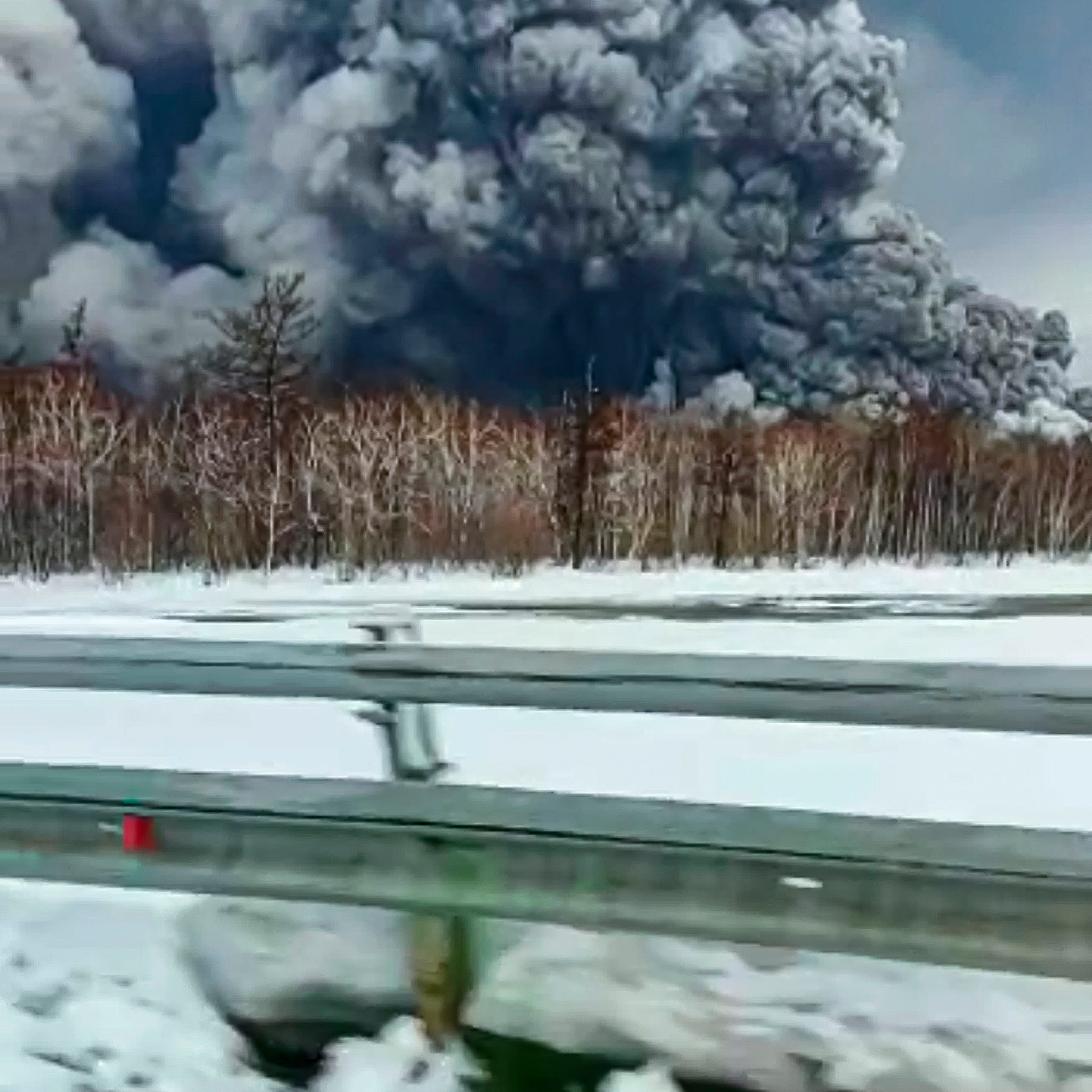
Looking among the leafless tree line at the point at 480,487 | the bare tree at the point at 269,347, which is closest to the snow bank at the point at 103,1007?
the leafless tree line at the point at 480,487

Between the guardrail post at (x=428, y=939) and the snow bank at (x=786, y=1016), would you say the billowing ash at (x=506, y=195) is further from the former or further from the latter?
the guardrail post at (x=428, y=939)

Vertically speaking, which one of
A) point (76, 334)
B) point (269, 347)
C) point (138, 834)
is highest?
point (76, 334)

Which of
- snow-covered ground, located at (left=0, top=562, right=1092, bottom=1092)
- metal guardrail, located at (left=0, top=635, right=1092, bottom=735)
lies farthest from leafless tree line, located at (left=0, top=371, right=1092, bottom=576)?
metal guardrail, located at (left=0, top=635, right=1092, bottom=735)

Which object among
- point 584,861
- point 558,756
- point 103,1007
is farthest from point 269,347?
point 584,861

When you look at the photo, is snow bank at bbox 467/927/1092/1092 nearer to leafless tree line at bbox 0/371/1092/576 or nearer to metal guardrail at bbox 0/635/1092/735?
metal guardrail at bbox 0/635/1092/735

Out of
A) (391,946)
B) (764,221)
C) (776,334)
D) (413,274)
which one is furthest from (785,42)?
(391,946)

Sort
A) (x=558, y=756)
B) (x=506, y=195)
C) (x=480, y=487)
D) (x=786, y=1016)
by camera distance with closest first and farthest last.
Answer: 1. (x=786, y=1016)
2. (x=558, y=756)
3. (x=480, y=487)
4. (x=506, y=195)

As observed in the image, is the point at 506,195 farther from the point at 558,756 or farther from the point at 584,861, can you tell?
the point at 584,861
